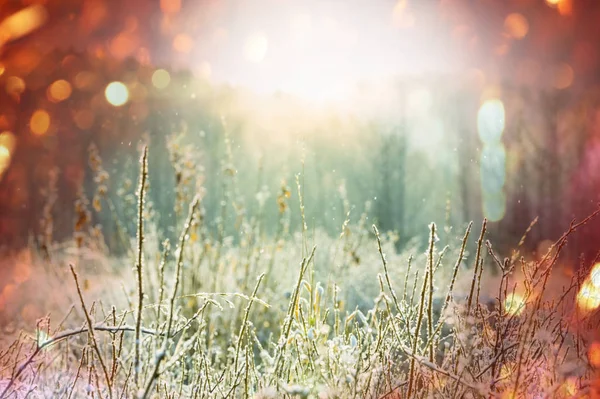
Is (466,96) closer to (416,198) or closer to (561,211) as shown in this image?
(416,198)

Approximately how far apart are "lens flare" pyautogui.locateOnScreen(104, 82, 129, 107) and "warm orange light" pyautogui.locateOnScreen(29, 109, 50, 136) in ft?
5.58

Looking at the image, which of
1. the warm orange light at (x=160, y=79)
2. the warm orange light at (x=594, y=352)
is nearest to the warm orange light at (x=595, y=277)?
the warm orange light at (x=594, y=352)

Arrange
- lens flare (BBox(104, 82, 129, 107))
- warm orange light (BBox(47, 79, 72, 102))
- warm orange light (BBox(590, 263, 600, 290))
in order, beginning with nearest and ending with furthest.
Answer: warm orange light (BBox(590, 263, 600, 290)) → warm orange light (BBox(47, 79, 72, 102)) → lens flare (BBox(104, 82, 129, 107))

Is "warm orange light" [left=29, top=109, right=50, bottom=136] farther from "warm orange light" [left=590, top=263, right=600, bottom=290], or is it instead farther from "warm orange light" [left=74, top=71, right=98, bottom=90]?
"warm orange light" [left=590, top=263, right=600, bottom=290]

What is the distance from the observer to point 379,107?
12609 mm

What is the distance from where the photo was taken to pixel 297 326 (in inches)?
55.4

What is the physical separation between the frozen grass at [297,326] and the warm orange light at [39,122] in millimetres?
9460

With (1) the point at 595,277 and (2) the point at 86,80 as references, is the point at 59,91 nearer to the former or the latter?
(2) the point at 86,80

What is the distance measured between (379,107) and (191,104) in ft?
16.5

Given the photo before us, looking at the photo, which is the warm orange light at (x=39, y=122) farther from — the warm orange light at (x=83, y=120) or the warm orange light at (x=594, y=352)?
the warm orange light at (x=594, y=352)

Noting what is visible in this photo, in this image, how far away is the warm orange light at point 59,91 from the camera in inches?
492

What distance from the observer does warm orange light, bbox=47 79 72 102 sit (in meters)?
12.5

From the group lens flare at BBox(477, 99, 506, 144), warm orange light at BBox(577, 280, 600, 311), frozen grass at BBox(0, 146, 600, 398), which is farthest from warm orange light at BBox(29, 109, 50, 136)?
warm orange light at BBox(577, 280, 600, 311)

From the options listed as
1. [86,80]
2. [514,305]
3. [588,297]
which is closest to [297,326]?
[514,305]
